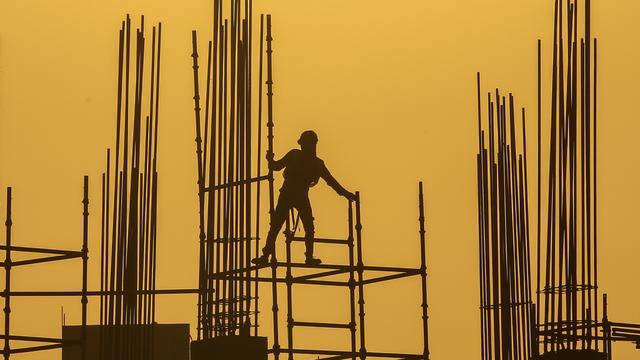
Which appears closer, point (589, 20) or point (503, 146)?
point (589, 20)

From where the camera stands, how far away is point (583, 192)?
18.2 m

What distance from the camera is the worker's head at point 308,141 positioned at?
1889 cm

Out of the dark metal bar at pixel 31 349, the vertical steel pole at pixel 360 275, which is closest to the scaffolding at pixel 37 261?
the dark metal bar at pixel 31 349

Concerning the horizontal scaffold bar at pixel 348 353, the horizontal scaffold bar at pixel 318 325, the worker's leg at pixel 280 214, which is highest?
the worker's leg at pixel 280 214

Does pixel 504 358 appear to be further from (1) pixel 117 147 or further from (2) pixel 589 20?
(1) pixel 117 147

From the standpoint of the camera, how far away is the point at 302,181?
62.2ft

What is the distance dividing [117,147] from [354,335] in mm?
3919

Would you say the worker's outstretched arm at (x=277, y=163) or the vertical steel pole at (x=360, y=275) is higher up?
the worker's outstretched arm at (x=277, y=163)

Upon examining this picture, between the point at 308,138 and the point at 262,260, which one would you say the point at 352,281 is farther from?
the point at 308,138

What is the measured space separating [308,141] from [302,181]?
→ 1.67ft

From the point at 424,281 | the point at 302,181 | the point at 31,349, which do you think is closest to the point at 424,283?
the point at 424,281

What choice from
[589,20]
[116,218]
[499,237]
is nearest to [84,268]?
[116,218]

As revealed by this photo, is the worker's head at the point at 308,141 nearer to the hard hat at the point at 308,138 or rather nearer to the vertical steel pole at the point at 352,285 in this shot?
the hard hat at the point at 308,138

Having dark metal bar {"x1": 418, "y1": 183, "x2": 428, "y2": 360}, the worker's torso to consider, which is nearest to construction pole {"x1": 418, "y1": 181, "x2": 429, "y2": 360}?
dark metal bar {"x1": 418, "y1": 183, "x2": 428, "y2": 360}
